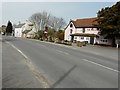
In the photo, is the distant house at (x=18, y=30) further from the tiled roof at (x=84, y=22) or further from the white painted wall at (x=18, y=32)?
the tiled roof at (x=84, y=22)

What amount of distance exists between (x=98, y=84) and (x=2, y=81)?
4021mm

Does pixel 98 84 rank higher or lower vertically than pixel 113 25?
lower

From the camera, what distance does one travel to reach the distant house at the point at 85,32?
64.6 meters

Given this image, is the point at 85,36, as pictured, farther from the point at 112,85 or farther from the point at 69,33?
the point at 112,85

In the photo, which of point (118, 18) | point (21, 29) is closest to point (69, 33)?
point (118, 18)

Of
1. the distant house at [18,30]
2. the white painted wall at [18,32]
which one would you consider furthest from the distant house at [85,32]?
the distant house at [18,30]

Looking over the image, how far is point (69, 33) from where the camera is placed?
7925cm

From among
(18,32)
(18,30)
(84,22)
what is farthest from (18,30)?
(84,22)

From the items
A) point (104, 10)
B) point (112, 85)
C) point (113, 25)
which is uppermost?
point (104, 10)

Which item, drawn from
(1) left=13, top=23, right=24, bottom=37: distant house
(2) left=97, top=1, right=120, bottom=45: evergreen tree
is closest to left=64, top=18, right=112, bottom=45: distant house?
(2) left=97, top=1, right=120, bottom=45: evergreen tree

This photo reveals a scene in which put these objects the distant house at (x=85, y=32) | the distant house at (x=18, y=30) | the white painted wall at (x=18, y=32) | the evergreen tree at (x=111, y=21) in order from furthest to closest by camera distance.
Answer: the distant house at (x=18, y=30)
the white painted wall at (x=18, y=32)
the distant house at (x=85, y=32)
the evergreen tree at (x=111, y=21)

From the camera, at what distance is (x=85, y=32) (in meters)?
71.7

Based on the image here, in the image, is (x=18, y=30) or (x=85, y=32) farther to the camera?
(x=18, y=30)

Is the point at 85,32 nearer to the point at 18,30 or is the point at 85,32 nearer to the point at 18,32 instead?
the point at 18,32
